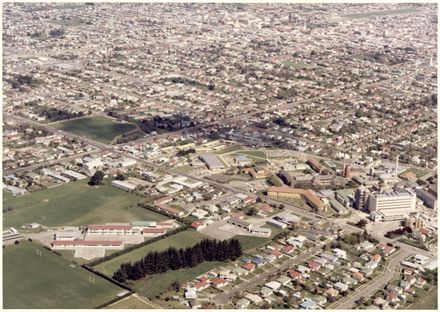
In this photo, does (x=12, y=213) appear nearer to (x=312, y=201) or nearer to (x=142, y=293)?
(x=142, y=293)

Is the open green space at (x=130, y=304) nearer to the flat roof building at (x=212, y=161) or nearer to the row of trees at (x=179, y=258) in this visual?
the row of trees at (x=179, y=258)

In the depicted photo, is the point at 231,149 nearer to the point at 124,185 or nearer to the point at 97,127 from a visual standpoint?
the point at 124,185

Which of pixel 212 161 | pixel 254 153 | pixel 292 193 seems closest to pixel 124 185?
pixel 212 161

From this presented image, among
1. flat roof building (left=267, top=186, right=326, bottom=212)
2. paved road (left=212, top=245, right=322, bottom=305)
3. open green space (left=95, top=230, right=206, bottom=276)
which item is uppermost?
flat roof building (left=267, top=186, right=326, bottom=212)

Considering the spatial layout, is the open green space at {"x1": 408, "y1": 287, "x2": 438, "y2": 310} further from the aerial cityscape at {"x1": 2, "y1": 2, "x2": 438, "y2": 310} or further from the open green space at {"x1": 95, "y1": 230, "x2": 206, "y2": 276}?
the open green space at {"x1": 95, "y1": 230, "x2": 206, "y2": 276}

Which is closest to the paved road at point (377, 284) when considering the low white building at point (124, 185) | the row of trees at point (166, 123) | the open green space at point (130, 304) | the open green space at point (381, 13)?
the open green space at point (130, 304)

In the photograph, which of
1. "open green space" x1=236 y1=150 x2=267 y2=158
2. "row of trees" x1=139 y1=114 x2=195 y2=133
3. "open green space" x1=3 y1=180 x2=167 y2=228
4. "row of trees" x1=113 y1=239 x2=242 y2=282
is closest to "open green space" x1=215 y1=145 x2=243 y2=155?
"open green space" x1=236 y1=150 x2=267 y2=158
